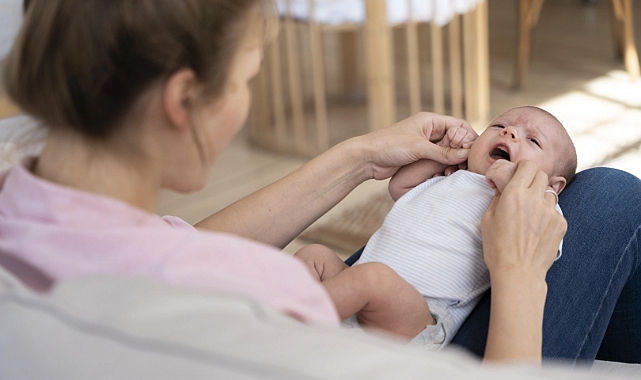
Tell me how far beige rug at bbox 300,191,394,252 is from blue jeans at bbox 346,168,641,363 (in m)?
1.18

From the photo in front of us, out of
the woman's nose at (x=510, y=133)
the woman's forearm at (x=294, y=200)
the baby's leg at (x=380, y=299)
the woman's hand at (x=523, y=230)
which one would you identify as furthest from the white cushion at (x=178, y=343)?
the woman's nose at (x=510, y=133)

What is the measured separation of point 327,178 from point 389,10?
1.87 metres

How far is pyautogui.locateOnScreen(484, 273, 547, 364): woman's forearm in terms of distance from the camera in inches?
37.7

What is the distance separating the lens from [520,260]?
A: 105 centimetres

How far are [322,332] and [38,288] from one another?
35 cm

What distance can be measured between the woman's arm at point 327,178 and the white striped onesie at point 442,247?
3.6 inches

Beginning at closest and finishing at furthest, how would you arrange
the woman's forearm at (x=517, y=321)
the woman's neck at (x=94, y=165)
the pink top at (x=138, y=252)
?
the pink top at (x=138, y=252) < the woman's neck at (x=94, y=165) < the woman's forearm at (x=517, y=321)

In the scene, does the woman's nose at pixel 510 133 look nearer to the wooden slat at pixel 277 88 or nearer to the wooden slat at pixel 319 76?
the wooden slat at pixel 319 76

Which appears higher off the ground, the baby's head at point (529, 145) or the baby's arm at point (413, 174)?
the baby's head at point (529, 145)

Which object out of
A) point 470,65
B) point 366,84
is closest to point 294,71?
point 366,84

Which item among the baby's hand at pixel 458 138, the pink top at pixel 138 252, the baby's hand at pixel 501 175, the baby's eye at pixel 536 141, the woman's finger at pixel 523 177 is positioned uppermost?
the pink top at pixel 138 252

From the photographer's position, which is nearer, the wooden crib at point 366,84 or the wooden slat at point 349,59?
the wooden crib at point 366,84

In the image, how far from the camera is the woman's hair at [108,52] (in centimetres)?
74

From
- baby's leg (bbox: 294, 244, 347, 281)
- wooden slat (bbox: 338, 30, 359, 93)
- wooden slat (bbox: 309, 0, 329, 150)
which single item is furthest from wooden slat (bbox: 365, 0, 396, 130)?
baby's leg (bbox: 294, 244, 347, 281)
